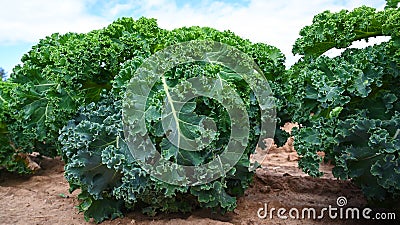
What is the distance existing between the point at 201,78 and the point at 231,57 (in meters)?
0.54

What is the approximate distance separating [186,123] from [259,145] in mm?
991

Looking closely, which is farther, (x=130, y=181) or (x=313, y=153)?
(x=313, y=153)

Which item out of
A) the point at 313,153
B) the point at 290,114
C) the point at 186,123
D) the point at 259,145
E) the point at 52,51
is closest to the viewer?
the point at 186,123

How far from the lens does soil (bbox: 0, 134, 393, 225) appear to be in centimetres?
421

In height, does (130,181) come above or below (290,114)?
below

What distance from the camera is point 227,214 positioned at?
4.33 m

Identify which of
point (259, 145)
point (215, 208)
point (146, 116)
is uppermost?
point (146, 116)

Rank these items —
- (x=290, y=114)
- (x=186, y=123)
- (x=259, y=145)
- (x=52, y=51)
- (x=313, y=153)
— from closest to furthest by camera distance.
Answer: (x=186, y=123) → (x=313, y=153) → (x=259, y=145) → (x=290, y=114) → (x=52, y=51)

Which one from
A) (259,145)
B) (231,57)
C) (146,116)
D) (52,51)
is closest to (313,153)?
(259,145)

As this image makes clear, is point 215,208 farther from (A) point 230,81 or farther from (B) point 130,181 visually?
(A) point 230,81

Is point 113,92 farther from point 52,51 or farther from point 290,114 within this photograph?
point 290,114

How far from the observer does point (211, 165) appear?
385cm

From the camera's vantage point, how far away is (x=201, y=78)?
12.7ft

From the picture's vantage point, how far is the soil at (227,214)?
4.21 m
